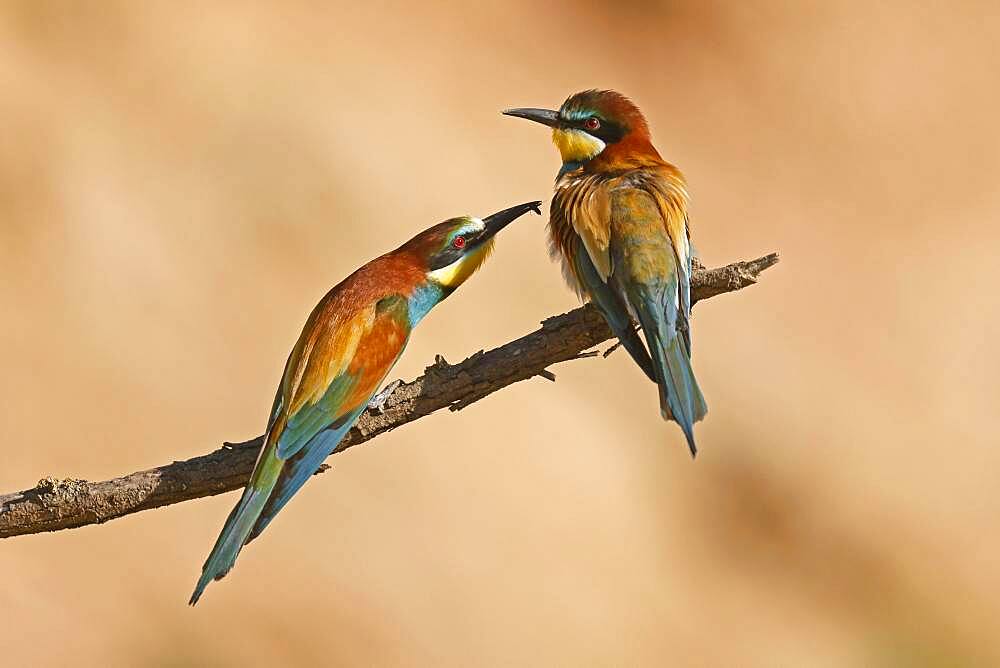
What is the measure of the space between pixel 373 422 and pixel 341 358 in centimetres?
16

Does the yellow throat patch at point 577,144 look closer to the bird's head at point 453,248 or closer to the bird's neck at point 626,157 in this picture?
the bird's neck at point 626,157

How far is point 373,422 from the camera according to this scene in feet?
8.38

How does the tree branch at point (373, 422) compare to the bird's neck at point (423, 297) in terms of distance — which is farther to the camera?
the bird's neck at point (423, 297)

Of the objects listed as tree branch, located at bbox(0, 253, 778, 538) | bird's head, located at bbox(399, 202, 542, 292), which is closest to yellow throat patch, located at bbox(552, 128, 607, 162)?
bird's head, located at bbox(399, 202, 542, 292)

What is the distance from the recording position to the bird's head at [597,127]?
3131 mm

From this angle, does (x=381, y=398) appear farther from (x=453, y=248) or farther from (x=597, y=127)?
(x=597, y=127)

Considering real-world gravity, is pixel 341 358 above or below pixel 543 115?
below

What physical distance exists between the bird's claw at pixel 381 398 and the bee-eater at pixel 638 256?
0.41 m

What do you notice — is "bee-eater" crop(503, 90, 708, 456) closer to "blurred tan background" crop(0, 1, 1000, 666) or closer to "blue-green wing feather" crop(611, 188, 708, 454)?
"blue-green wing feather" crop(611, 188, 708, 454)

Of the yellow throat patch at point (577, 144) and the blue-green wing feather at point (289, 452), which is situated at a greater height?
the yellow throat patch at point (577, 144)

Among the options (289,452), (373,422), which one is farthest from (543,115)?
(289,452)

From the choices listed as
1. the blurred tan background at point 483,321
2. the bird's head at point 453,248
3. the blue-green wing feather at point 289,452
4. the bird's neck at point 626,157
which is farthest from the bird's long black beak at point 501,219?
the blurred tan background at point 483,321

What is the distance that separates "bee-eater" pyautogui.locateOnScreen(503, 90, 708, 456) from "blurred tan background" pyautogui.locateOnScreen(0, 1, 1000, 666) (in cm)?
295

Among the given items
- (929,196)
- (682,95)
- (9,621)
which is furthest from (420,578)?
(929,196)
